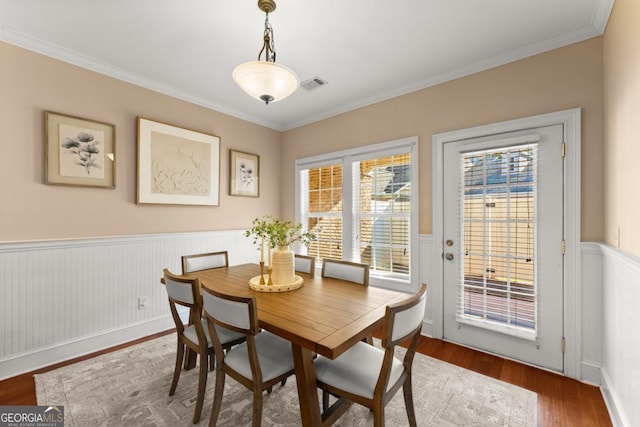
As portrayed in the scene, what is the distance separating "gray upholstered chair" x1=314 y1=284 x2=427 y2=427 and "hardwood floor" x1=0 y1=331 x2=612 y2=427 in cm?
105

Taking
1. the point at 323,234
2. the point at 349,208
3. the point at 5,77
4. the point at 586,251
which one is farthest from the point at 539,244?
the point at 5,77

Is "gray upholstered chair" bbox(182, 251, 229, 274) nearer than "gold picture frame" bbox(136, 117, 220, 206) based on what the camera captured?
Yes

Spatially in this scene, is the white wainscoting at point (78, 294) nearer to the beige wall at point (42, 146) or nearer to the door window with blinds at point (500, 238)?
the beige wall at point (42, 146)

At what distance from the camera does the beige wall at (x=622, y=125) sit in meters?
1.45

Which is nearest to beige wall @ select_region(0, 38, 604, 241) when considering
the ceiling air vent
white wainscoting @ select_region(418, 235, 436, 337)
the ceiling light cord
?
white wainscoting @ select_region(418, 235, 436, 337)

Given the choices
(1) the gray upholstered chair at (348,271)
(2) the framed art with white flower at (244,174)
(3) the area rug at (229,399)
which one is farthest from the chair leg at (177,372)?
(2) the framed art with white flower at (244,174)

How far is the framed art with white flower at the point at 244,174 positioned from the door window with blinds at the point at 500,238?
262cm

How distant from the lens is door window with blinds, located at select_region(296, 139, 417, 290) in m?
3.11

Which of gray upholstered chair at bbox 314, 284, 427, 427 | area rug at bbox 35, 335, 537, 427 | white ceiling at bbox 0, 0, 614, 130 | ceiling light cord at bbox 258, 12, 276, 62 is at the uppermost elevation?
white ceiling at bbox 0, 0, 614, 130

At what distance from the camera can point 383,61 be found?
2.58 m

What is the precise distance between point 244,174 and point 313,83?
1.56m

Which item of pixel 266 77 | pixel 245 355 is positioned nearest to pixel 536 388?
pixel 245 355

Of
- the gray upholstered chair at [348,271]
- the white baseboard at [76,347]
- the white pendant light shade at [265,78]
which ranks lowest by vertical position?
the white baseboard at [76,347]

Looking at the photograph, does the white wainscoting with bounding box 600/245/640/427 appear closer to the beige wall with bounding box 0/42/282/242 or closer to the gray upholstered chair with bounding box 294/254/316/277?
the gray upholstered chair with bounding box 294/254/316/277
